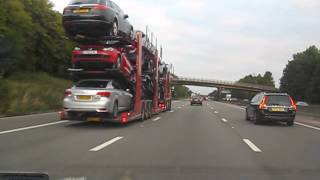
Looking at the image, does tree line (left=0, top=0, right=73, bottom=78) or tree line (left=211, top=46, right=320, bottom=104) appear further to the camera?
tree line (left=211, top=46, right=320, bottom=104)

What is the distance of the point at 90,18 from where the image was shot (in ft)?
66.9

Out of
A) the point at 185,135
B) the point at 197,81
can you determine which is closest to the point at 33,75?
the point at 185,135

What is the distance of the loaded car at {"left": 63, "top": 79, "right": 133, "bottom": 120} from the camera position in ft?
63.4

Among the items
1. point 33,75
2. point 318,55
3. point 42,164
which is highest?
point 318,55

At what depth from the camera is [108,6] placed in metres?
21.1

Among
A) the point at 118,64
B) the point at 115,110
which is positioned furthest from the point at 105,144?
the point at 118,64

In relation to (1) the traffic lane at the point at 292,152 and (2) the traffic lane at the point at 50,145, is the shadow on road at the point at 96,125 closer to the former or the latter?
(2) the traffic lane at the point at 50,145

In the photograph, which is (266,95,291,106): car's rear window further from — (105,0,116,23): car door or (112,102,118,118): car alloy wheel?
(105,0,116,23): car door

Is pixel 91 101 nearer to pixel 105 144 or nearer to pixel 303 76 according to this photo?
pixel 105 144

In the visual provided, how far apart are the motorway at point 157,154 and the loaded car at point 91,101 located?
1.01 metres

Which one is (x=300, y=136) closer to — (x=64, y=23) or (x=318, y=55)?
(x=64, y=23)

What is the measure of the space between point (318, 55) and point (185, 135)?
11107 cm

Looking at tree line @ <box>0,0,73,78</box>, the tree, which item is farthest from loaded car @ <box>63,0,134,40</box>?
the tree

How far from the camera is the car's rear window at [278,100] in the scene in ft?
80.9
